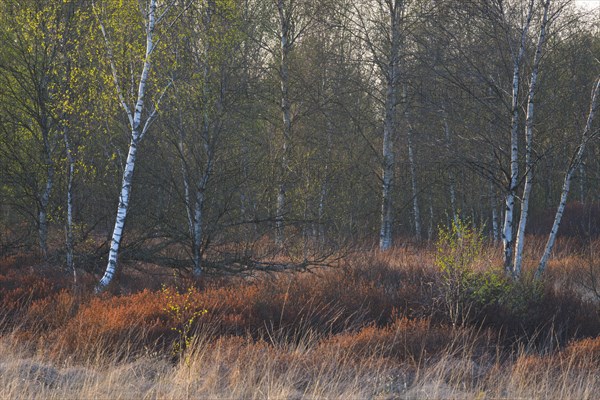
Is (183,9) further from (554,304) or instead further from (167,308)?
(554,304)

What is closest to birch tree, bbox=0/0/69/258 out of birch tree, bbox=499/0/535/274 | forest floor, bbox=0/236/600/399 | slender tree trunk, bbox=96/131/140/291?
forest floor, bbox=0/236/600/399

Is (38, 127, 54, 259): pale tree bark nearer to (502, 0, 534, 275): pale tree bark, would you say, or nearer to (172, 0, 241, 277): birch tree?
(172, 0, 241, 277): birch tree

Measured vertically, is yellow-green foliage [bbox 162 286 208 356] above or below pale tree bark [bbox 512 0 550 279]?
below

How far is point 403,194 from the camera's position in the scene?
71.5ft

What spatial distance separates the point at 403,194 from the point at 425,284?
12.5m

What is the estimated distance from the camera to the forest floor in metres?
5.52

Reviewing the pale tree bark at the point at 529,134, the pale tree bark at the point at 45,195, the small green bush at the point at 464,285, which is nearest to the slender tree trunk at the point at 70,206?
the pale tree bark at the point at 45,195

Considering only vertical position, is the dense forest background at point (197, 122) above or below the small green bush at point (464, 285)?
above

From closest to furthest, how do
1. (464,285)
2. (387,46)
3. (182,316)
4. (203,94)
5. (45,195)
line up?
(182,316) < (464,285) < (203,94) < (45,195) < (387,46)

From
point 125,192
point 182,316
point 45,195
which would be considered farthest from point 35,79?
point 182,316

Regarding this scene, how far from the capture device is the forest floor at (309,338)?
5520 millimetres

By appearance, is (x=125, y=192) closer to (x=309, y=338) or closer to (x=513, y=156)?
(x=309, y=338)

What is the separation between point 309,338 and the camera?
6934mm

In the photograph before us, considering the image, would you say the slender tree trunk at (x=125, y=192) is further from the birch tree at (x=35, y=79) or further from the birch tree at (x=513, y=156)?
the birch tree at (x=513, y=156)
